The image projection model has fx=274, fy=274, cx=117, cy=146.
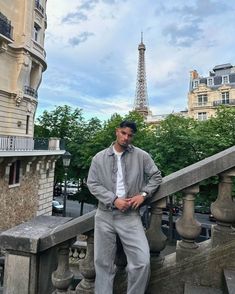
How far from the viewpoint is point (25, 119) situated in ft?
68.7

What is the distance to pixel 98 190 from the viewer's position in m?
2.46

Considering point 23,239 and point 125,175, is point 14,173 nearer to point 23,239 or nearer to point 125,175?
point 23,239

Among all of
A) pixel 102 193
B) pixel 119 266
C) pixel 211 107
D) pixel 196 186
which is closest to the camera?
pixel 102 193

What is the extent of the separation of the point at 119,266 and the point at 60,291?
2.25ft

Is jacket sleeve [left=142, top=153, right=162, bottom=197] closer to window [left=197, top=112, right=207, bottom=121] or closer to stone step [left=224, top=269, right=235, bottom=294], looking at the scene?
stone step [left=224, top=269, right=235, bottom=294]

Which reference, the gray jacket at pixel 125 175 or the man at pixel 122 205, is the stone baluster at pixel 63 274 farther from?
the gray jacket at pixel 125 175

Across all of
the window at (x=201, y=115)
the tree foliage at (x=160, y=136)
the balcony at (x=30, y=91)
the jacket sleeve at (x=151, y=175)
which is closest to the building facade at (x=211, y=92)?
the window at (x=201, y=115)

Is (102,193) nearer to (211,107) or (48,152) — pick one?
(48,152)

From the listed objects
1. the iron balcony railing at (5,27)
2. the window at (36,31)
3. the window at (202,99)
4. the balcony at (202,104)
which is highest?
the window at (202,99)

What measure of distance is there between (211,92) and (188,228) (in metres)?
50.1

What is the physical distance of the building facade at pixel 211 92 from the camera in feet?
157

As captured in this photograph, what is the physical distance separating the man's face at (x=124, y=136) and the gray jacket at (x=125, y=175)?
0.06 meters

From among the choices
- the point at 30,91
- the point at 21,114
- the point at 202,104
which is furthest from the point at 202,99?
the point at 21,114

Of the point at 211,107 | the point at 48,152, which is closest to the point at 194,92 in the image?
the point at 211,107
